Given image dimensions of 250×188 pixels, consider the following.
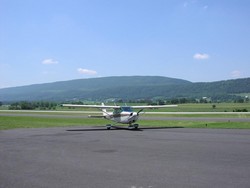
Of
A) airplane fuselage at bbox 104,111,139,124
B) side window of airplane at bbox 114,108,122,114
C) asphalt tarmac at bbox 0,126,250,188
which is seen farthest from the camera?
side window of airplane at bbox 114,108,122,114

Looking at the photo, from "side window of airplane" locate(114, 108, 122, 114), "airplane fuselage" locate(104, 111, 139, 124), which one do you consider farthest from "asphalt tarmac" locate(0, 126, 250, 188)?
"side window of airplane" locate(114, 108, 122, 114)

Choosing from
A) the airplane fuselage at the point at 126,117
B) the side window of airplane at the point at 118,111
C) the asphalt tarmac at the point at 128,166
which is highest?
the side window of airplane at the point at 118,111

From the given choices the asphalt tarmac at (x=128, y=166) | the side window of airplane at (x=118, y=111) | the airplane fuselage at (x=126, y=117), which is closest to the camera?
the asphalt tarmac at (x=128, y=166)

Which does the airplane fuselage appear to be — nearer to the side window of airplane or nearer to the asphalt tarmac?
the side window of airplane

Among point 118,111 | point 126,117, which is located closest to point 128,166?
point 126,117

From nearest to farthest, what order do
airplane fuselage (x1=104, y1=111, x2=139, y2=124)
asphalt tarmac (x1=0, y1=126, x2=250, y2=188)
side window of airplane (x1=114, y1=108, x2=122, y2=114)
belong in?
1. asphalt tarmac (x1=0, y1=126, x2=250, y2=188)
2. airplane fuselage (x1=104, y1=111, x2=139, y2=124)
3. side window of airplane (x1=114, y1=108, x2=122, y2=114)

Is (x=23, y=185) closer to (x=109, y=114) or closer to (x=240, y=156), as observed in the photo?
(x=240, y=156)

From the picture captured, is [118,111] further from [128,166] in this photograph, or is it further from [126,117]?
[128,166]

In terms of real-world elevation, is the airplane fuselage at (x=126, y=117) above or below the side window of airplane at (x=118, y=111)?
below

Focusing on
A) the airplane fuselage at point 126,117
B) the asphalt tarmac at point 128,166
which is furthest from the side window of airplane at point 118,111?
the asphalt tarmac at point 128,166

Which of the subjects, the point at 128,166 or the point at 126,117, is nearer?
the point at 128,166

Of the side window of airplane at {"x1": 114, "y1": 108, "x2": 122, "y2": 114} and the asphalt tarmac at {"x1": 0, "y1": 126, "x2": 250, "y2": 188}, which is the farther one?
the side window of airplane at {"x1": 114, "y1": 108, "x2": 122, "y2": 114}

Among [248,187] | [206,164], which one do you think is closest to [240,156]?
[206,164]

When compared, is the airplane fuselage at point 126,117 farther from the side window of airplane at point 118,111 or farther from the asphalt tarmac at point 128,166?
the asphalt tarmac at point 128,166
